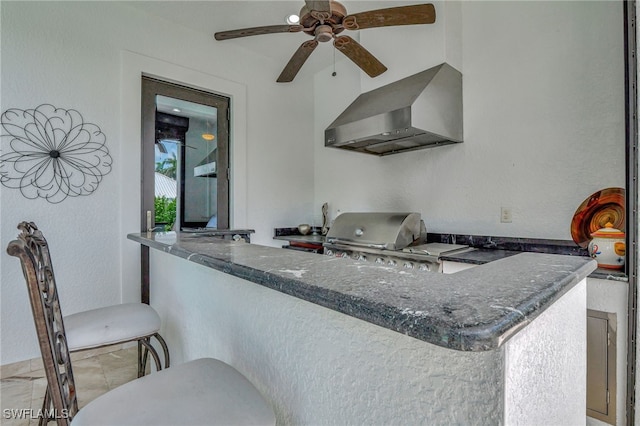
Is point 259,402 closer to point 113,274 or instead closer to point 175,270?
point 175,270

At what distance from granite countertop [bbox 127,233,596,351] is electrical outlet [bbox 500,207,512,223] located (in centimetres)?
151

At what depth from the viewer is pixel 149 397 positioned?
74 centimetres

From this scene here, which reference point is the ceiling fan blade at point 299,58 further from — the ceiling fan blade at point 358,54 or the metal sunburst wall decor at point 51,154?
the metal sunburst wall decor at point 51,154

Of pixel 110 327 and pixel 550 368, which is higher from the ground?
pixel 550 368

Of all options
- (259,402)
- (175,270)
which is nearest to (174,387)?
(259,402)

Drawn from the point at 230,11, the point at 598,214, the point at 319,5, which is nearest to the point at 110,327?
the point at 319,5

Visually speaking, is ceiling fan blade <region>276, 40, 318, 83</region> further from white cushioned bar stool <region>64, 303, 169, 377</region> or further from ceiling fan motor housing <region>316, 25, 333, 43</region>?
white cushioned bar stool <region>64, 303, 169, 377</region>

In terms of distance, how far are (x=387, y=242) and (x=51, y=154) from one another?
2426 mm

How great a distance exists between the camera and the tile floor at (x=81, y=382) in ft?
5.62

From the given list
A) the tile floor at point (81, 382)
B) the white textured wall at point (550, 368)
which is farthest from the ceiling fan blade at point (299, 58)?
the tile floor at point (81, 382)

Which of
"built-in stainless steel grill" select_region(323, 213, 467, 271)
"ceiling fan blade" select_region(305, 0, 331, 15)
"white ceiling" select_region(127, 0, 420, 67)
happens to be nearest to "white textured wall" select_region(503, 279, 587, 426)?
"built-in stainless steel grill" select_region(323, 213, 467, 271)

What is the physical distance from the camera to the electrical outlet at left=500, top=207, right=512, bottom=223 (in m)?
2.17

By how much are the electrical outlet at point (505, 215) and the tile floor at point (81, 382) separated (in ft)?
8.74

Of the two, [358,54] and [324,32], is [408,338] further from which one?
[358,54]
